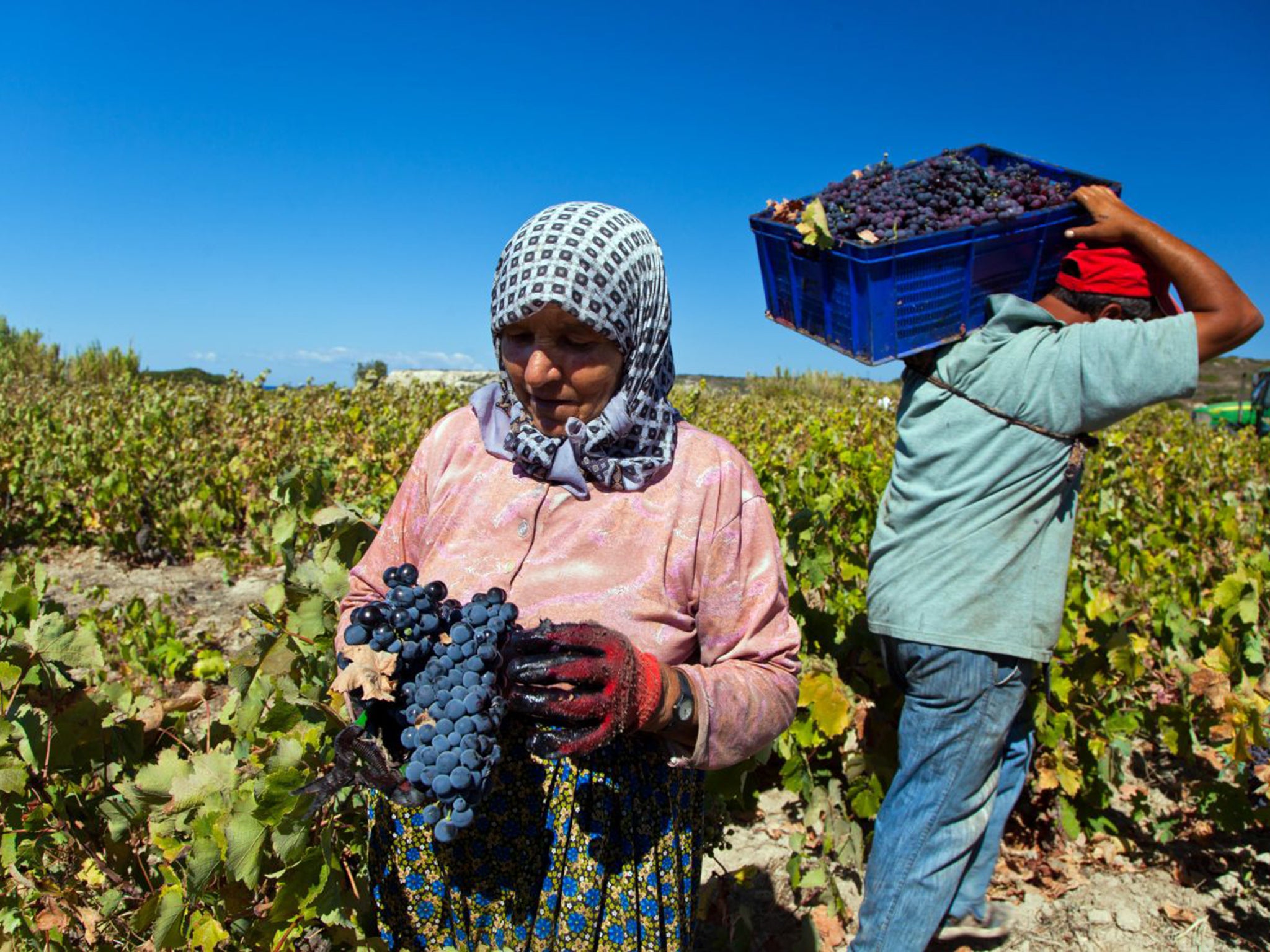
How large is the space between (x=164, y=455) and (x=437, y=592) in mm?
6134

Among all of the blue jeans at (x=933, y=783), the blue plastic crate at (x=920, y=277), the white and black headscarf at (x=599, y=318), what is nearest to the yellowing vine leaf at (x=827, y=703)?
the blue jeans at (x=933, y=783)

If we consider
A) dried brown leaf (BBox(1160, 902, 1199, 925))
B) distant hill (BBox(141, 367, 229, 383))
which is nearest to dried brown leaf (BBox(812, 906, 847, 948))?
dried brown leaf (BBox(1160, 902, 1199, 925))

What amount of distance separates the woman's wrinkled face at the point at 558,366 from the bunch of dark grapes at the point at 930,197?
103 centimetres

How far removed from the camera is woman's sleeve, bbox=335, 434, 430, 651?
1.52m

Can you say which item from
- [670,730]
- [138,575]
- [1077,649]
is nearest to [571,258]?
[670,730]

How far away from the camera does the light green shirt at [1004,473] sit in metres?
1.98

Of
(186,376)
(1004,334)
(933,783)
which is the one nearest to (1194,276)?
(1004,334)

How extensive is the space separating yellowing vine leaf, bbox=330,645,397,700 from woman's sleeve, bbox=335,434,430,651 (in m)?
0.32

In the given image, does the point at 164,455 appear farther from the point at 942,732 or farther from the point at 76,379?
the point at 76,379

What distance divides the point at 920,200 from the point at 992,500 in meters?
0.81

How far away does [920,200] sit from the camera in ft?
7.57

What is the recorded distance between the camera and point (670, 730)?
1257mm

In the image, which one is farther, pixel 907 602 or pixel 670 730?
pixel 907 602

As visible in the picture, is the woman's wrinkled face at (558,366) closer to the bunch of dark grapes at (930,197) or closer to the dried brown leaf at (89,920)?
the bunch of dark grapes at (930,197)
